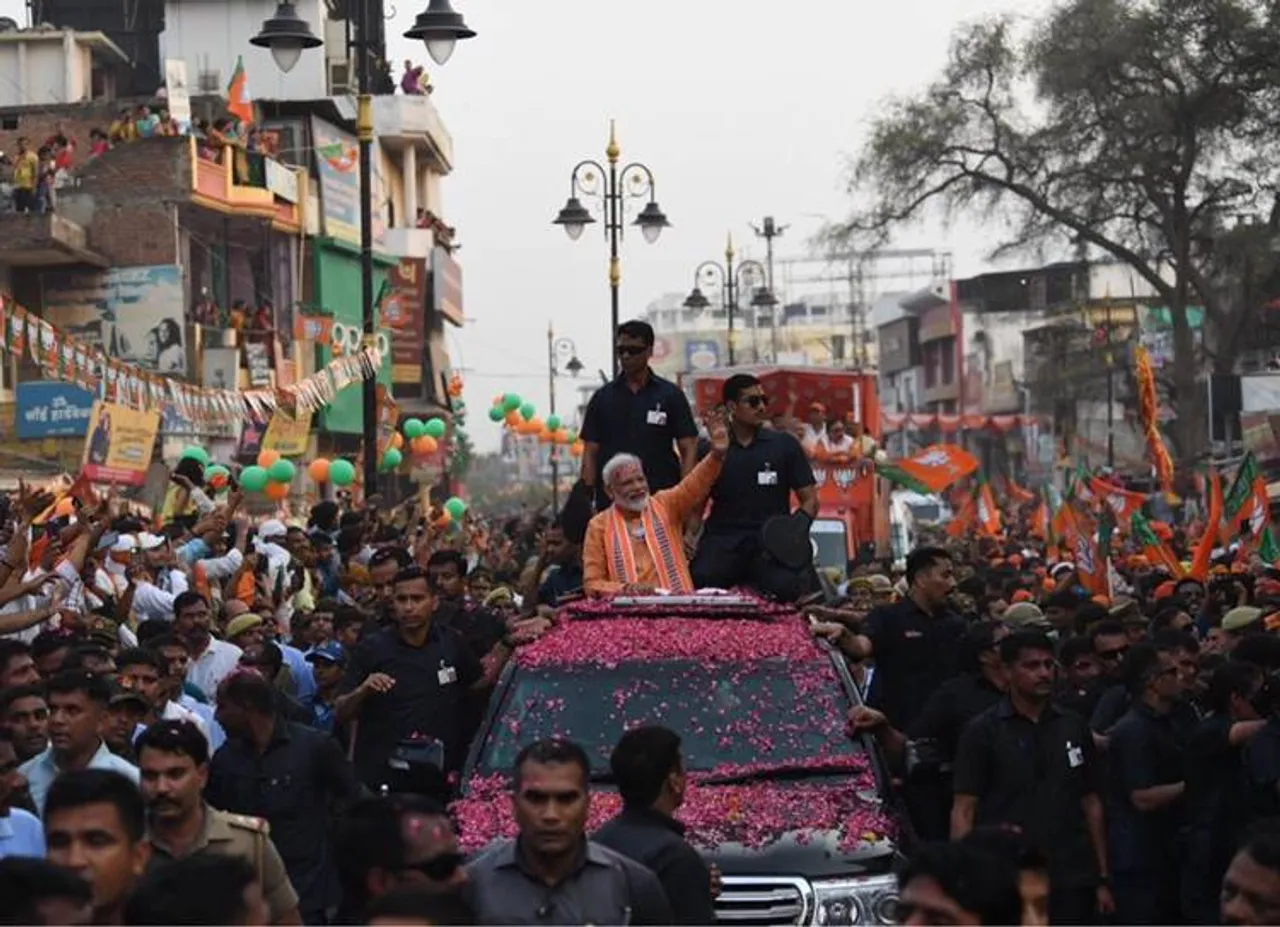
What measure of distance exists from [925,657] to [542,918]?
5.94m

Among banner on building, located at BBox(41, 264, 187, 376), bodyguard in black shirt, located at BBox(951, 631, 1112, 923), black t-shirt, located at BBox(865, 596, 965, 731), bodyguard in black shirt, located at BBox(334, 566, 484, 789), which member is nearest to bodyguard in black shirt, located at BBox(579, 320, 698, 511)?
black t-shirt, located at BBox(865, 596, 965, 731)

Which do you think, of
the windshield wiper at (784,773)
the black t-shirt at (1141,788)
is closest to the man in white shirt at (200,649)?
the windshield wiper at (784,773)

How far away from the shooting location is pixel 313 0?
212 feet

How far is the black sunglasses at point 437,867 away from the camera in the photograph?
7090 mm

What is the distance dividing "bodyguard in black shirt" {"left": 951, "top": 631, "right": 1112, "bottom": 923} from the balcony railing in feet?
134

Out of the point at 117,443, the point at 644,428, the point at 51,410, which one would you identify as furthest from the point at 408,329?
the point at 644,428

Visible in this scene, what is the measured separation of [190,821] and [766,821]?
278 cm

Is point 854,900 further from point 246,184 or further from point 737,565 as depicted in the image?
point 246,184

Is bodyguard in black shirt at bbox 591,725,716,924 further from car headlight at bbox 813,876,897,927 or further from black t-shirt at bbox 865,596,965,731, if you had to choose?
black t-shirt at bbox 865,596,965,731

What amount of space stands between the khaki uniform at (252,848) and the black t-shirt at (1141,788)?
15.4 ft

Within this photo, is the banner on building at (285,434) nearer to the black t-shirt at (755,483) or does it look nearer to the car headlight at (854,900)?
the black t-shirt at (755,483)

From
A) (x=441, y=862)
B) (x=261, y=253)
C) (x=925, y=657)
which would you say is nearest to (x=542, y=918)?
(x=441, y=862)

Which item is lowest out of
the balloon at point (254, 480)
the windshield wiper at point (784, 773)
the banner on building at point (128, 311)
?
the windshield wiper at point (784, 773)

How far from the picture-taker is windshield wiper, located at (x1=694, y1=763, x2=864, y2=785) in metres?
10.6
